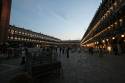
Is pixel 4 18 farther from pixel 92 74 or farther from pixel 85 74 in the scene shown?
pixel 92 74

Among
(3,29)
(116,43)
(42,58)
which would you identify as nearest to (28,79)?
(42,58)

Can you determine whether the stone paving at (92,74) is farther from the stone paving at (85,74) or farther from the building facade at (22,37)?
the building facade at (22,37)

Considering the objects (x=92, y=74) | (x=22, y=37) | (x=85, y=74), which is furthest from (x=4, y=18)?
(x=22, y=37)

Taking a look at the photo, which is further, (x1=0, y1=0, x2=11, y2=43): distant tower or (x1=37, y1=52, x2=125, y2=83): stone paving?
(x1=0, y1=0, x2=11, y2=43): distant tower

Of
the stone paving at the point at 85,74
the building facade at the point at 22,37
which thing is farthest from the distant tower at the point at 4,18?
the building facade at the point at 22,37

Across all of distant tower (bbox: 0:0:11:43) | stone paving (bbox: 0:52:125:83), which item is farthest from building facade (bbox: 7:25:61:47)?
stone paving (bbox: 0:52:125:83)

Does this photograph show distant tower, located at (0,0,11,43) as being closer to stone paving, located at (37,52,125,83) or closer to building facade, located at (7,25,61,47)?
stone paving, located at (37,52,125,83)

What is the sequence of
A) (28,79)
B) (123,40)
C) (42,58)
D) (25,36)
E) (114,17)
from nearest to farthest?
(28,79) < (42,58) < (123,40) < (114,17) < (25,36)

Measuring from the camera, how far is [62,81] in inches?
269

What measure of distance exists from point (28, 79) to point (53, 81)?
163 inches

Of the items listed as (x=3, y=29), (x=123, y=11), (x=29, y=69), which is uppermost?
(x=123, y=11)

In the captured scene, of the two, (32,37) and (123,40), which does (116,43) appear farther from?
Result: (32,37)

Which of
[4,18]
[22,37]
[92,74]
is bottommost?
[92,74]

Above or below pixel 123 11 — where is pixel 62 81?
below
